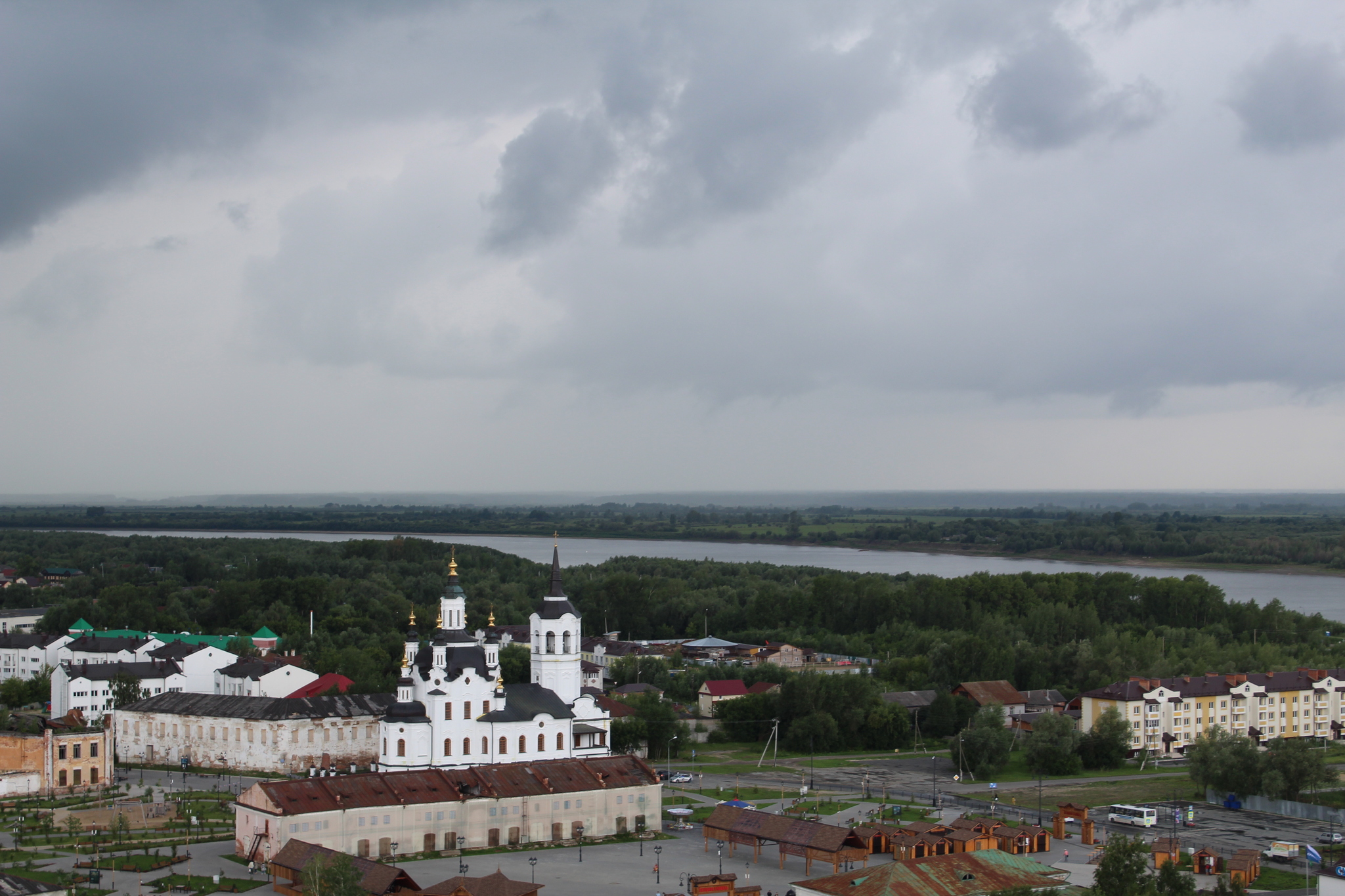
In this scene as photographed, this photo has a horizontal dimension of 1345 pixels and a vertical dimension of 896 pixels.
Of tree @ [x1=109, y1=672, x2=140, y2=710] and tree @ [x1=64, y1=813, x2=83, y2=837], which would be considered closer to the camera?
tree @ [x1=64, y1=813, x2=83, y2=837]

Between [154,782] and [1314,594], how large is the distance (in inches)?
3662

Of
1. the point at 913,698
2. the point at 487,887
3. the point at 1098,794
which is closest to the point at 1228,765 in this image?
the point at 1098,794

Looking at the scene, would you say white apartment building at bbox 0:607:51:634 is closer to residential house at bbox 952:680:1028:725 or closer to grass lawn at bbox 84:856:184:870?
residential house at bbox 952:680:1028:725

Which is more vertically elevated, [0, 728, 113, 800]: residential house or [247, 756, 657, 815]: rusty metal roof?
[247, 756, 657, 815]: rusty metal roof

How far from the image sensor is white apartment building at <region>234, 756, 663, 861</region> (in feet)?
104

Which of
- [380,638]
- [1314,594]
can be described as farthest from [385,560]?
[1314,594]

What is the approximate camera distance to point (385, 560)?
113 metres

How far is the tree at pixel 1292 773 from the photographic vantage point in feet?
128

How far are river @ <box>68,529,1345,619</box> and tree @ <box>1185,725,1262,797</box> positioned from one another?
39.5 metres

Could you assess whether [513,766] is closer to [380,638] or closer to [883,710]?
[883,710]

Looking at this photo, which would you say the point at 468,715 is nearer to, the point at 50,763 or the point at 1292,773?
the point at 50,763

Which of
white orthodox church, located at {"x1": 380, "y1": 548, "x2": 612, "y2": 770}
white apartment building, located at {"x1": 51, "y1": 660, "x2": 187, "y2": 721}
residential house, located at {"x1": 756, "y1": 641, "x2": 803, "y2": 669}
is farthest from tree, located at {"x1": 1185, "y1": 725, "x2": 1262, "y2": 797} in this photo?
white apartment building, located at {"x1": 51, "y1": 660, "x2": 187, "y2": 721}

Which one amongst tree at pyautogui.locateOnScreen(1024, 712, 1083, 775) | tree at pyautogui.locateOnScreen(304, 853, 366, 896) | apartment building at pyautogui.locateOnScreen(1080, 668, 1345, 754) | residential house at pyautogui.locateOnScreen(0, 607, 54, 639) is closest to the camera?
tree at pyautogui.locateOnScreen(304, 853, 366, 896)

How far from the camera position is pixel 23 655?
6625cm
